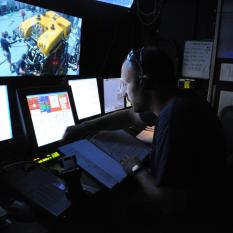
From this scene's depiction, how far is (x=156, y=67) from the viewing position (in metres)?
1.25

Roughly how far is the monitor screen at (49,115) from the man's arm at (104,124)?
6cm

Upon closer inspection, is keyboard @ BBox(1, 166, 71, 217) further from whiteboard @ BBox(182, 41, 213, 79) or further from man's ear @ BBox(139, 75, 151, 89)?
whiteboard @ BBox(182, 41, 213, 79)

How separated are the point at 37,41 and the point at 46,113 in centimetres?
52

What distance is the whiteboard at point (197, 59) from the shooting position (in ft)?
8.42

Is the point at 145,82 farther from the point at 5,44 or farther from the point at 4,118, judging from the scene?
the point at 5,44

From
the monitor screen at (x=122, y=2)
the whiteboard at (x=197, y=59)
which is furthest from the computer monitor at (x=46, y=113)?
the whiteboard at (x=197, y=59)

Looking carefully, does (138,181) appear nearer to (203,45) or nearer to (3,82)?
(3,82)

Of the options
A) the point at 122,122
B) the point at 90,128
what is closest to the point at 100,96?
the point at 122,122

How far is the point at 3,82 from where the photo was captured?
51.2 inches

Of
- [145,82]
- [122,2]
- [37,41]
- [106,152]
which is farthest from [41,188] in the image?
[122,2]

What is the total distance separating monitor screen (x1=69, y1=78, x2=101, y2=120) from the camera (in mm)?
1805

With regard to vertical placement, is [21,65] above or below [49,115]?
above

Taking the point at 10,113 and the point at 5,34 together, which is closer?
the point at 10,113

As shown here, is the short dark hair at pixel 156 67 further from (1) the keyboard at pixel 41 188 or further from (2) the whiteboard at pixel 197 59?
(2) the whiteboard at pixel 197 59
